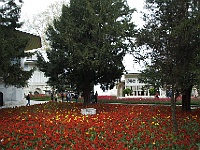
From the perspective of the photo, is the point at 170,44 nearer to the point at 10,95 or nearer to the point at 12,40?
the point at 12,40

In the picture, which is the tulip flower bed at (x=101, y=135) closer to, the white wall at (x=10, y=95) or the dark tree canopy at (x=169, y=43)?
the dark tree canopy at (x=169, y=43)

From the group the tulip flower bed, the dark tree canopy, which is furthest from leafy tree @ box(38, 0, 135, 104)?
the dark tree canopy

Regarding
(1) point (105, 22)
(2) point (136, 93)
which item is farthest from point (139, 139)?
(2) point (136, 93)

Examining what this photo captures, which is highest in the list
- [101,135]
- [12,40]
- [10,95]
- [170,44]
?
[12,40]

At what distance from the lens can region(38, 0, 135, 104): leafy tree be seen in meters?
15.5

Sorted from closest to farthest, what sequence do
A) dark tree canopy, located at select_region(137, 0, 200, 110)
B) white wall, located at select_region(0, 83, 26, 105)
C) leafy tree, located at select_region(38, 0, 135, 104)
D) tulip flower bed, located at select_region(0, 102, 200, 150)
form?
tulip flower bed, located at select_region(0, 102, 200, 150)
dark tree canopy, located at select_region(137, 0, 200, 110)
leafy tree, located at select_region(38, 0, 135, 104)
white wall, located at select_region(0, 83, 26, 105)

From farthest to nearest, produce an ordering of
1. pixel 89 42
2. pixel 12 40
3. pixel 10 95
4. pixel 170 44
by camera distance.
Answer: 1. pixel 10 95
2. pixel 89 42
3. pixel 12 40
4. pixel 170 44

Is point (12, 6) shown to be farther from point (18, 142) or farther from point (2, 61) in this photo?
point (18, 142)

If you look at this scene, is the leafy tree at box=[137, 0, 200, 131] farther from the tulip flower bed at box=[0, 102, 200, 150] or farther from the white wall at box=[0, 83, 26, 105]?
the white wall at box=[0, 83, 26, 105]

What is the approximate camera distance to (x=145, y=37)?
927 cm

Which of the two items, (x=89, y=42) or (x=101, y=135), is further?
(x=89, y=42)

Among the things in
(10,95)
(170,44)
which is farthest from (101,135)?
(10,95)

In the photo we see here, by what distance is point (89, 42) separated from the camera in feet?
52.7

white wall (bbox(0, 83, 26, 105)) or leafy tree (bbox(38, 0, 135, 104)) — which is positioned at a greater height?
leafy tree (bbox(38, 0, 135, 104))
